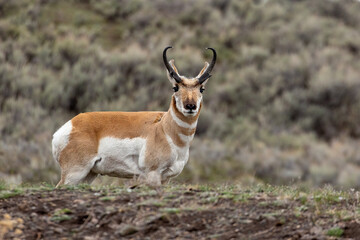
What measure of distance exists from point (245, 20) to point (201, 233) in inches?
945

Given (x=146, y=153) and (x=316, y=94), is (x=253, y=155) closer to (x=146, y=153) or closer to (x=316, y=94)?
(x=316, y=94)

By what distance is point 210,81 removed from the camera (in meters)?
23.2

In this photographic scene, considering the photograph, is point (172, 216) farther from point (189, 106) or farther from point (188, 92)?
point (188, 92)

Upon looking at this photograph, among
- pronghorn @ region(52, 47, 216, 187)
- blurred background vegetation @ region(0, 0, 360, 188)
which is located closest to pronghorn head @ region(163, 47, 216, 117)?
pronghorn @ region(52, 47, 216, 187)

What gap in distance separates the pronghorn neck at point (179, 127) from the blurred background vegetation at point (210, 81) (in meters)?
6.47

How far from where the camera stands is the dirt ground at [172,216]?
5914mm

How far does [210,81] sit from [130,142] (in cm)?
1427

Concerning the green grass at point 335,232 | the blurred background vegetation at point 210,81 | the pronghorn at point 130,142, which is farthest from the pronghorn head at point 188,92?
the blurred background vegetation at point 210,81

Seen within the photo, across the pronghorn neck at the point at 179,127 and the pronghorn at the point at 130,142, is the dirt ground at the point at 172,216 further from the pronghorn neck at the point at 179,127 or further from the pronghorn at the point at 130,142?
the pronghorn neck at the point at 179,127

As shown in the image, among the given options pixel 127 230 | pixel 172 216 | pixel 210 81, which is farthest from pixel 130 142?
pixel 210 81

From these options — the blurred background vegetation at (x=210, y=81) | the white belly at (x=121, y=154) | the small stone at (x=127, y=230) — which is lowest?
the small stone at (x=127, y=230)

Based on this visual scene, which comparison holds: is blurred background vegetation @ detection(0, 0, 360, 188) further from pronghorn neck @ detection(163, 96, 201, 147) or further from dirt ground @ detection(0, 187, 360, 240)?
dirt ground @ detection(0, 187, 360, 240)

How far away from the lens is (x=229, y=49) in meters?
26.5

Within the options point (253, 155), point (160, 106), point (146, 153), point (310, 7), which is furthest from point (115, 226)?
point (310, 7)
